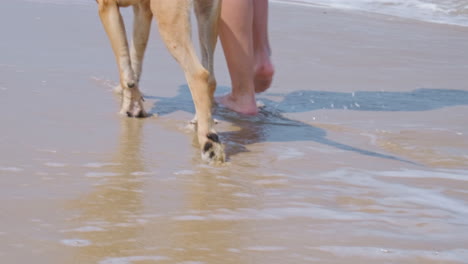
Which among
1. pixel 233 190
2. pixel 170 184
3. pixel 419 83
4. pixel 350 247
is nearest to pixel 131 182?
pixel 170 184

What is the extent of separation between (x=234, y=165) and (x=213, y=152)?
0.11m

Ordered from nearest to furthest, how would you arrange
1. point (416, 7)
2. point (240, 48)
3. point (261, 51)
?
point (240, 48) < point (261, 51) < point (416, 7)

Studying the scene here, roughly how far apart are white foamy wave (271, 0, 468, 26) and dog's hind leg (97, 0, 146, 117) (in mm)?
6148

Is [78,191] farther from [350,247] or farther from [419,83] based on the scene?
[419,83]

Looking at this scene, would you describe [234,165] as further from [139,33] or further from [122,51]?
[139,33]

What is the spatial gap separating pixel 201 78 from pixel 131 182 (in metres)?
0.77

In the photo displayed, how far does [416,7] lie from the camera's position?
36.4ft

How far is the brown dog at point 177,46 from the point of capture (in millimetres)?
3837

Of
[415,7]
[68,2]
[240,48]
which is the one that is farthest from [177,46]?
[415,7]

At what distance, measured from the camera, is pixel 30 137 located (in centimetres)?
381

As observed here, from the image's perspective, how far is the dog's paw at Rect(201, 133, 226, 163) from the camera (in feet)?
12.1

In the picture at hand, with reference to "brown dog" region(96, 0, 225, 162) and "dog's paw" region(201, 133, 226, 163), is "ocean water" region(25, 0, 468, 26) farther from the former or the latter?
"dog's paw" region(201, 133, 226, 163)

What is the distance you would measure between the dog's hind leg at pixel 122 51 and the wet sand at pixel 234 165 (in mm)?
116

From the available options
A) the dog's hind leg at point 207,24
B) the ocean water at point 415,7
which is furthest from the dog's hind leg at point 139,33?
the ocean water at point 415,7
